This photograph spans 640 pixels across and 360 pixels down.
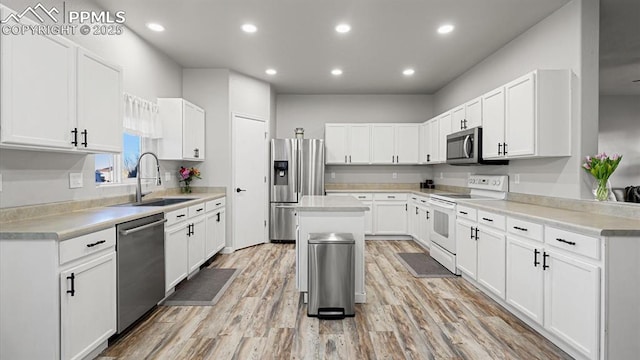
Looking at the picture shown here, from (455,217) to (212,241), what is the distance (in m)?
3.18

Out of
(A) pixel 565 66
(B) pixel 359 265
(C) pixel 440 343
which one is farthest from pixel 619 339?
(A) pixel 565 66

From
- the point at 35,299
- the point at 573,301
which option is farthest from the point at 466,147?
the point at 35,299

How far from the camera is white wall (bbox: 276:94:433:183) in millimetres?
6258

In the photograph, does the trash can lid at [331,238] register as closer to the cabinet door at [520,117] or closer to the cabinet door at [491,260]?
the cabinet door at [491,260]

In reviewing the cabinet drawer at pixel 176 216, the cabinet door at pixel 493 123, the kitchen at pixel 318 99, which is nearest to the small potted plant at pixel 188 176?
the kitchen at pixel 318 99

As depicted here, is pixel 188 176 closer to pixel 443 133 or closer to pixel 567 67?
pixel 443 133

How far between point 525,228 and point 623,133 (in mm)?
4811

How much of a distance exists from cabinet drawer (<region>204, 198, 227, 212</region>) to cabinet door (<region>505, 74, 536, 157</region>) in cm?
358

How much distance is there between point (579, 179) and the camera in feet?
8.89

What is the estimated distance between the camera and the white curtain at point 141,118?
3281 mm

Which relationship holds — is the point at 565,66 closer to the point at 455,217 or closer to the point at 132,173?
the point at 455,217

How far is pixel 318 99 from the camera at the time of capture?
627cm

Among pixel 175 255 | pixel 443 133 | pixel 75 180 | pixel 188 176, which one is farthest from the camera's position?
pixel 443 133

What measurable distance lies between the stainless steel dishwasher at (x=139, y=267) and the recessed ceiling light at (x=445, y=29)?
3.52 m
